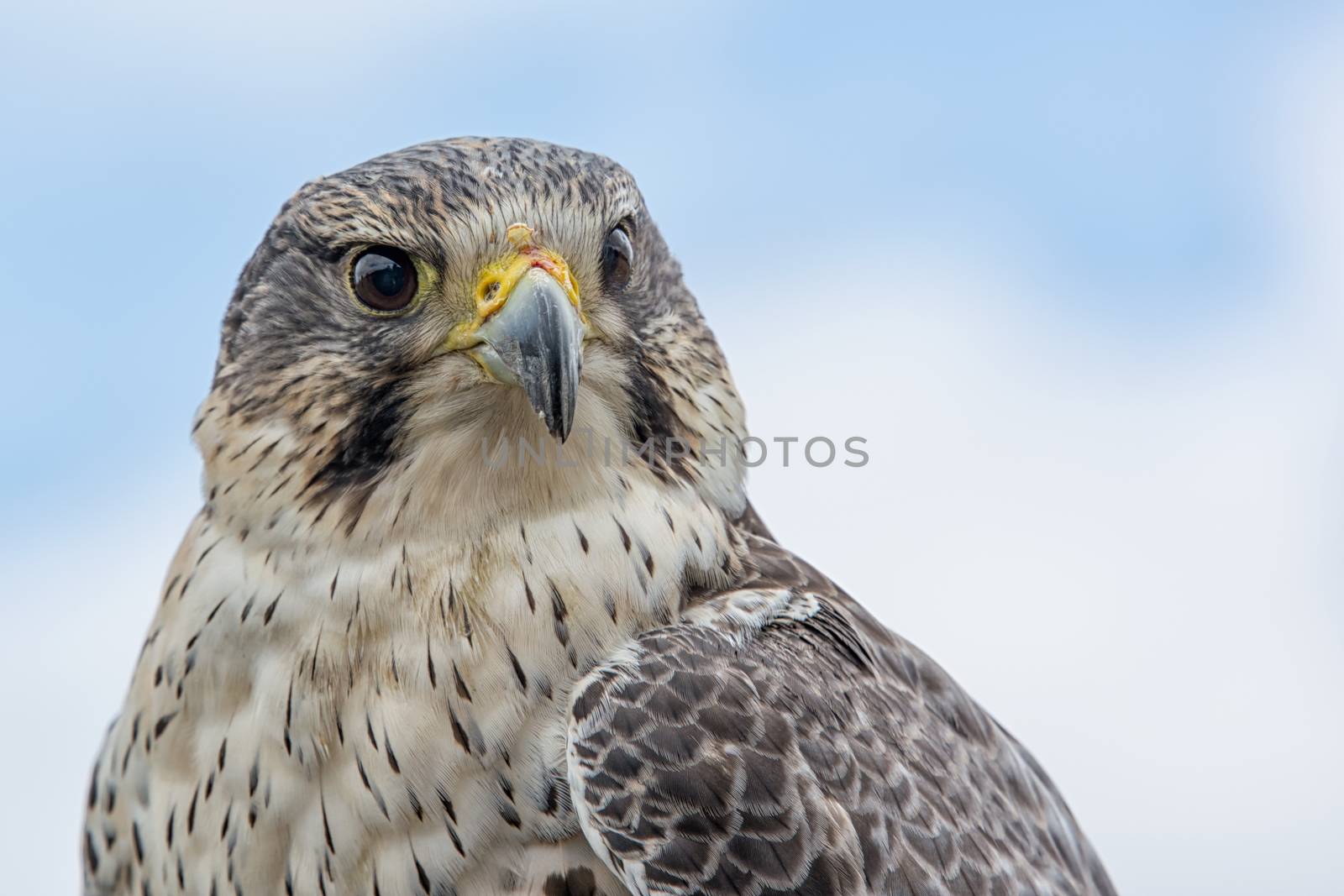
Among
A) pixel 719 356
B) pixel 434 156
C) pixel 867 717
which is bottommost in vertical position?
pixel 867 717

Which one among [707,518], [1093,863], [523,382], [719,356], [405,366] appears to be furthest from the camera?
[1093,863]

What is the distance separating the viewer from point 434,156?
3080 millimetres

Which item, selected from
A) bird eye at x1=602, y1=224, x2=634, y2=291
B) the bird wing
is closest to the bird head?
bird eye at x1=602, y1=224, x2=634, y2=291

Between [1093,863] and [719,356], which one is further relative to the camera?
[1093,863]

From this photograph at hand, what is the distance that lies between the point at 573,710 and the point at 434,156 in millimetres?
1272

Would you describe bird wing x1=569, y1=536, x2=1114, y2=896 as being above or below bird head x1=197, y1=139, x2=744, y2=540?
below

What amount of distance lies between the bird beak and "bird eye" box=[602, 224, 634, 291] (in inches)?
6.6

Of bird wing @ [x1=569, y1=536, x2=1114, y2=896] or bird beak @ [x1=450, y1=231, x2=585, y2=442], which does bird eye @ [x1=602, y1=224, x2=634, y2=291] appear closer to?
bird beak @ [x1=450, y1=231, x2=585, y2=442]

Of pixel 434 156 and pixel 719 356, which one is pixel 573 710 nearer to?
pixel 719 356

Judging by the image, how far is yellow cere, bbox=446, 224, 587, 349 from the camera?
2.88m

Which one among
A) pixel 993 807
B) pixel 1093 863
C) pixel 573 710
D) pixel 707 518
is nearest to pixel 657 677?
pixel 573 710

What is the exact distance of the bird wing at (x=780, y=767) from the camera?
8.79ft

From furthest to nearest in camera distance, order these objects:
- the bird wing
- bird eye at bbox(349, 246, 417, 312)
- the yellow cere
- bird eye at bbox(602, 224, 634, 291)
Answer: bird eye at bbox(602, 224, 634, 291) < bird eye at bbox(349, 246, 417, 312) < the yellow cere < the bird wing

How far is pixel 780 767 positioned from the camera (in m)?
2.78
